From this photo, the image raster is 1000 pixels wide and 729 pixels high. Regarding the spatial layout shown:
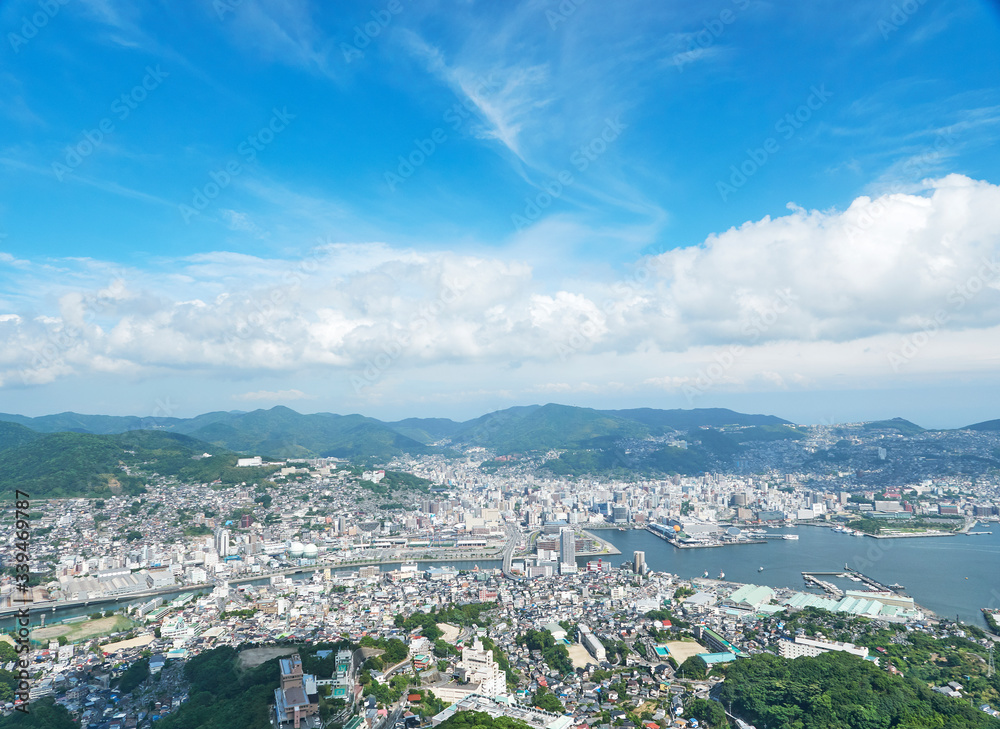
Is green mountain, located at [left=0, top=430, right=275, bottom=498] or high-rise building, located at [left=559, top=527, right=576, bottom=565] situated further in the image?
green mountain, located at [left=0, top=430, right=275, bottom=498]

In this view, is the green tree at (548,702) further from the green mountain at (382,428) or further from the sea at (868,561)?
the green mountain at (382,428)

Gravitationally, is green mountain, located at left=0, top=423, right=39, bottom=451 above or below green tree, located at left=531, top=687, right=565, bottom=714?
above

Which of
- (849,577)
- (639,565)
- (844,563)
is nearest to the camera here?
(849,577)

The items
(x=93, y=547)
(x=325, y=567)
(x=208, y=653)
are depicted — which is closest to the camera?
(x=208, y=653)

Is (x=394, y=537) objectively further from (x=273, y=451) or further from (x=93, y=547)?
(x=273, y=451)

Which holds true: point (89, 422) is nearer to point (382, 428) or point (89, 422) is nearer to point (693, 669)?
point (382, 428)

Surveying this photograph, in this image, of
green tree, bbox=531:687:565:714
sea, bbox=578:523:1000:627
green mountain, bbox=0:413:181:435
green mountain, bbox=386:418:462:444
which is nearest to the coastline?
sea, bbox=578:523:1000:627

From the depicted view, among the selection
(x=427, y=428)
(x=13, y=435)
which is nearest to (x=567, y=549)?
(x=13, y=435)

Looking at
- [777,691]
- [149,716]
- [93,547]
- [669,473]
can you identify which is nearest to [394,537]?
[93,547]

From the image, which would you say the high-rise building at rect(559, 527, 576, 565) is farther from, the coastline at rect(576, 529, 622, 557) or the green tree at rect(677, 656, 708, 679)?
the green tree at rect(677, 656, 708, 679)
